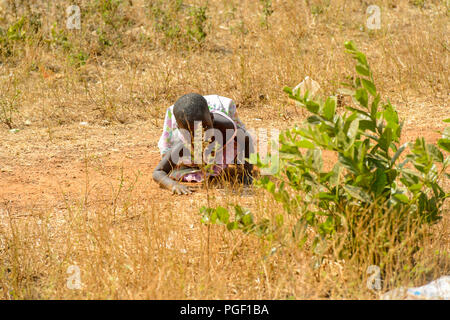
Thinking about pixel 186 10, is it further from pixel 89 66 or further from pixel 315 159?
pixel 315 159

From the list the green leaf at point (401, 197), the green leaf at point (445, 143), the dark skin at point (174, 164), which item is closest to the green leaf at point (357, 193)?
the green leaf at point (401, 197)

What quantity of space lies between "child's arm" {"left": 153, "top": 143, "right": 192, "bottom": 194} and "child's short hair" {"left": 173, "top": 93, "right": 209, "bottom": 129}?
14.8 inches

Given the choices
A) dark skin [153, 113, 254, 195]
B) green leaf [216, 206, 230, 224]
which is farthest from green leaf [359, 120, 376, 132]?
dark skin [153, 113, 254, 195]

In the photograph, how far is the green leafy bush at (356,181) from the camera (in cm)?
244

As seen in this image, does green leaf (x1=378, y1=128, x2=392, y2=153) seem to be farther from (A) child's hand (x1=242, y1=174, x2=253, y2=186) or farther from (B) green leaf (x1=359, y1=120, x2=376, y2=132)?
(A) child's hand (x1=242, y1=174, x2=253, y2=186)

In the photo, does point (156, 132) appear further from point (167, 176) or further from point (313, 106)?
point (313, 106)

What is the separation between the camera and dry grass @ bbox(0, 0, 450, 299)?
8.81 ft

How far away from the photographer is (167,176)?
4.08m

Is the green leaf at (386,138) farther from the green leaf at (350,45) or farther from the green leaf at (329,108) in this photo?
the green leaf at (350,45)

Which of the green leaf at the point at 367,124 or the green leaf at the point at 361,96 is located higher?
the green leaf at the point at 361,96

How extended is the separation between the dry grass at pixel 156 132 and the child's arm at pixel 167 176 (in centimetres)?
8
